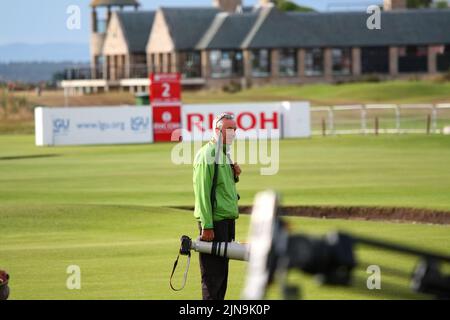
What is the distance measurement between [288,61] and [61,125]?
188 ft

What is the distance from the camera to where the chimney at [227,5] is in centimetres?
11294

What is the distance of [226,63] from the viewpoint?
105000 mm

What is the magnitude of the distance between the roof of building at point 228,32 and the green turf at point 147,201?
58.3m

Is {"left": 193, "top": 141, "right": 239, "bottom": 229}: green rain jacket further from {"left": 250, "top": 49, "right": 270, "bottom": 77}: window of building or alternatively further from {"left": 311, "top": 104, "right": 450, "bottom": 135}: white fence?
{"left": 250, "top": 49, "right": 270, "bottom": 77}: window of building

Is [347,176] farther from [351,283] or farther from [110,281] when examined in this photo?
[351,283]

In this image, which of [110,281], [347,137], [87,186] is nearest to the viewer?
[110,281]

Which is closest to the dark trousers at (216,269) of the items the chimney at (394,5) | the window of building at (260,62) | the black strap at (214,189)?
the black strap at (214,189)

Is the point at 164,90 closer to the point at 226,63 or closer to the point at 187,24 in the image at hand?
the point at 226,63

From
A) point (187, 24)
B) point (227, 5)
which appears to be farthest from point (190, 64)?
point (227, 5)

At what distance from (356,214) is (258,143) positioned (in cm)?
2074

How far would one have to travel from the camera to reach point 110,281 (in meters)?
15.0

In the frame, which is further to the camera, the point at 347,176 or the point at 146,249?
the point at 347,176

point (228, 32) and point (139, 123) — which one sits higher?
point (228, 32)
